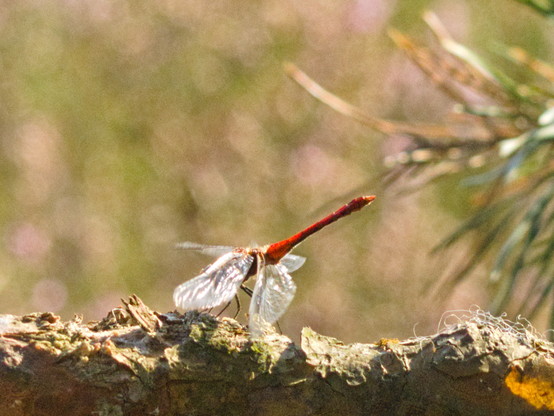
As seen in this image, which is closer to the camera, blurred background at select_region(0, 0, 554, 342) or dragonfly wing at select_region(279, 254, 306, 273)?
dragonfly wing at select_region(279, 254, 306, 273)

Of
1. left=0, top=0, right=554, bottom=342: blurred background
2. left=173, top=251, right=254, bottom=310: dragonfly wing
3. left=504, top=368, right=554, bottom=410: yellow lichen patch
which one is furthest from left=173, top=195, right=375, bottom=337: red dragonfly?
left=0, top=0, right=554, bottom=342: blurred background

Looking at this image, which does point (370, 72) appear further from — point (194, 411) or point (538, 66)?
point (194, 411)

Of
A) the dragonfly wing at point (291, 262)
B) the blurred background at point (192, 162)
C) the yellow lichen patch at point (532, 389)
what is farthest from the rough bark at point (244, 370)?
the blurred background at point (192, 162)

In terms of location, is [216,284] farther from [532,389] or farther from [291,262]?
[532,389]

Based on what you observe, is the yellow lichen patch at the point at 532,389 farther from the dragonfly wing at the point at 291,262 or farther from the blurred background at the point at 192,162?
the blurred background at the point at 192,162

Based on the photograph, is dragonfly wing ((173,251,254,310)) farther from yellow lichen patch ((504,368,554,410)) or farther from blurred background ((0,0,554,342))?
blurred background ((0,0,554,342))

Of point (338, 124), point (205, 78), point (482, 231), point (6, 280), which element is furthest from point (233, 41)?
point (482, 231)

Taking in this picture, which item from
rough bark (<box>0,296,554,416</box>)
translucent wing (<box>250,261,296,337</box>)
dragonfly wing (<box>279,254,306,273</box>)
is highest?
dragonfly wing (<box>279,254,306,273</box>)
